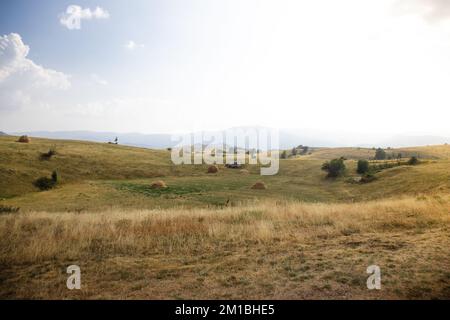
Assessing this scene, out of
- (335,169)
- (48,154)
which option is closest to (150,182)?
(48,154)

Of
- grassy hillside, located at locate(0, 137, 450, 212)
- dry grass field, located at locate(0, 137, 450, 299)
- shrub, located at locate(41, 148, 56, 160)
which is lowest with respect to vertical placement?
grassy hillside, located at locate(0, 137, 450, 212)

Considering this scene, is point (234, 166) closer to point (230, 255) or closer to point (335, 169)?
point (335, 169)

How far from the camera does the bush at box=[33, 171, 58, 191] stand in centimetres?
3776

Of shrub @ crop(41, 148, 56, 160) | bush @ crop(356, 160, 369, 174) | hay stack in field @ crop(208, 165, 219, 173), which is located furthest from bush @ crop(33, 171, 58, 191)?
bush @ crop(356, 160, 369, 174)

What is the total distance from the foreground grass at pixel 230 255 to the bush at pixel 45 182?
2704 centimetres

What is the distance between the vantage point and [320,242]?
34.7 ft

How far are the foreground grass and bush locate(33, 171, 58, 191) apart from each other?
1064 inches

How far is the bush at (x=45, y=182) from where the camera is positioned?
124 feet

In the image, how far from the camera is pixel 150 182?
45.2m

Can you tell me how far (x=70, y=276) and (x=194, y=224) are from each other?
639 centimetres

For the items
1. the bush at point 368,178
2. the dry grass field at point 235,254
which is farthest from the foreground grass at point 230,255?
the bush at point 368,178

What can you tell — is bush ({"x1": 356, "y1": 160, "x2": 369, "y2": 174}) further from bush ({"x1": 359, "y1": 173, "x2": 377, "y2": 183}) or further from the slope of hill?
the slope of hill

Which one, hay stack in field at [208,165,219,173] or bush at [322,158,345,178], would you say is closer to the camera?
bush at [322,158,345,178]
